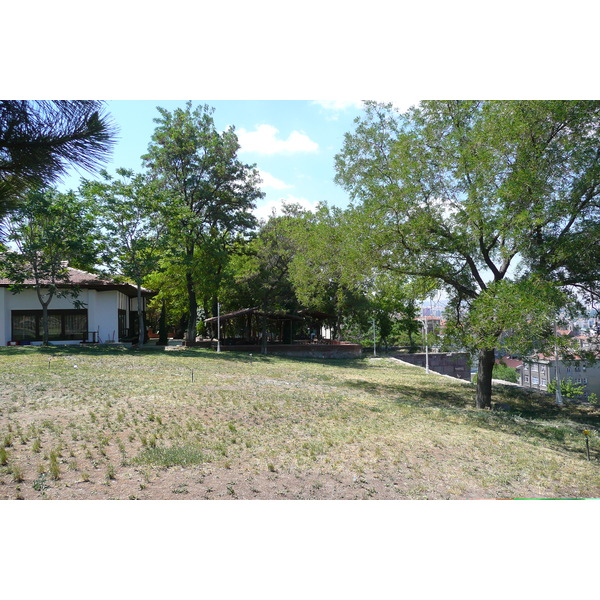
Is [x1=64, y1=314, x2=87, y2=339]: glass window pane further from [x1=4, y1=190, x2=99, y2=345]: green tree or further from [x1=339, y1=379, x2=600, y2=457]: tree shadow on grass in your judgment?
[x1=339, y1=379, x2=600, y2=457]: tree shadow on grass

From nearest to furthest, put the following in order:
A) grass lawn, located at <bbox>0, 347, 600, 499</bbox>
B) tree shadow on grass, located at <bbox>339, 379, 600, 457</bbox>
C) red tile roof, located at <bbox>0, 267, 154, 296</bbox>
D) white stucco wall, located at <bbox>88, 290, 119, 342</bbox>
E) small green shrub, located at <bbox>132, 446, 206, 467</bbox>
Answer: grass lawn, located at <bbox>0, 347, 600, 499</bbox>
small green shrub, located at <bbox>132, 446, 206, 467</bbox>
tree shadow on grass, located at <bbox>339, 379, 600, 457</bbox>
red tile roof, located at <bbox>0, 267, 154, 296</bbox>
white stucco wall, located at <bbox>88, 290, 119, 342</bbox>

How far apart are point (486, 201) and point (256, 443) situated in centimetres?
369

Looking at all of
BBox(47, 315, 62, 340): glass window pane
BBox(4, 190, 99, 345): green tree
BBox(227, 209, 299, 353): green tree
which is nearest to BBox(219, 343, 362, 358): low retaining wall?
BBox(227, 209, 299, 353): green tree

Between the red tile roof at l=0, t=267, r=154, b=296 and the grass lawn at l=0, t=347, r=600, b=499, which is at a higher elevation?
the red tile roof at l=0, t=267, r=154, b=296

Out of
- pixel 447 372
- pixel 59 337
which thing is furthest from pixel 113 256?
pixel 447 372

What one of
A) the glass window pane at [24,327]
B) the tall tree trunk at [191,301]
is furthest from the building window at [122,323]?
the glass window pane at [24,327]

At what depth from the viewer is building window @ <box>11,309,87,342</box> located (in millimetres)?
7084

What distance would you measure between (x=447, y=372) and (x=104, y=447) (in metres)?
12.6

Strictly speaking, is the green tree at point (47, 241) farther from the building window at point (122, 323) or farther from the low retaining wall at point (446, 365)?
the low retaining wall at point (446, 365)

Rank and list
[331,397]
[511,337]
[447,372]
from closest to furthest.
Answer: [511,337], [331,397], [447,372]

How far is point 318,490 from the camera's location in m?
2.83

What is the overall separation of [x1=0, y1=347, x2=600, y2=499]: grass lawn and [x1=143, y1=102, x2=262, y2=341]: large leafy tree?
15.9 ft

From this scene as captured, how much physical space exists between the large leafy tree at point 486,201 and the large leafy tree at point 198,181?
15.2 feet

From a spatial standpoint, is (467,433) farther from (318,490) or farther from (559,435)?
(318,490)
